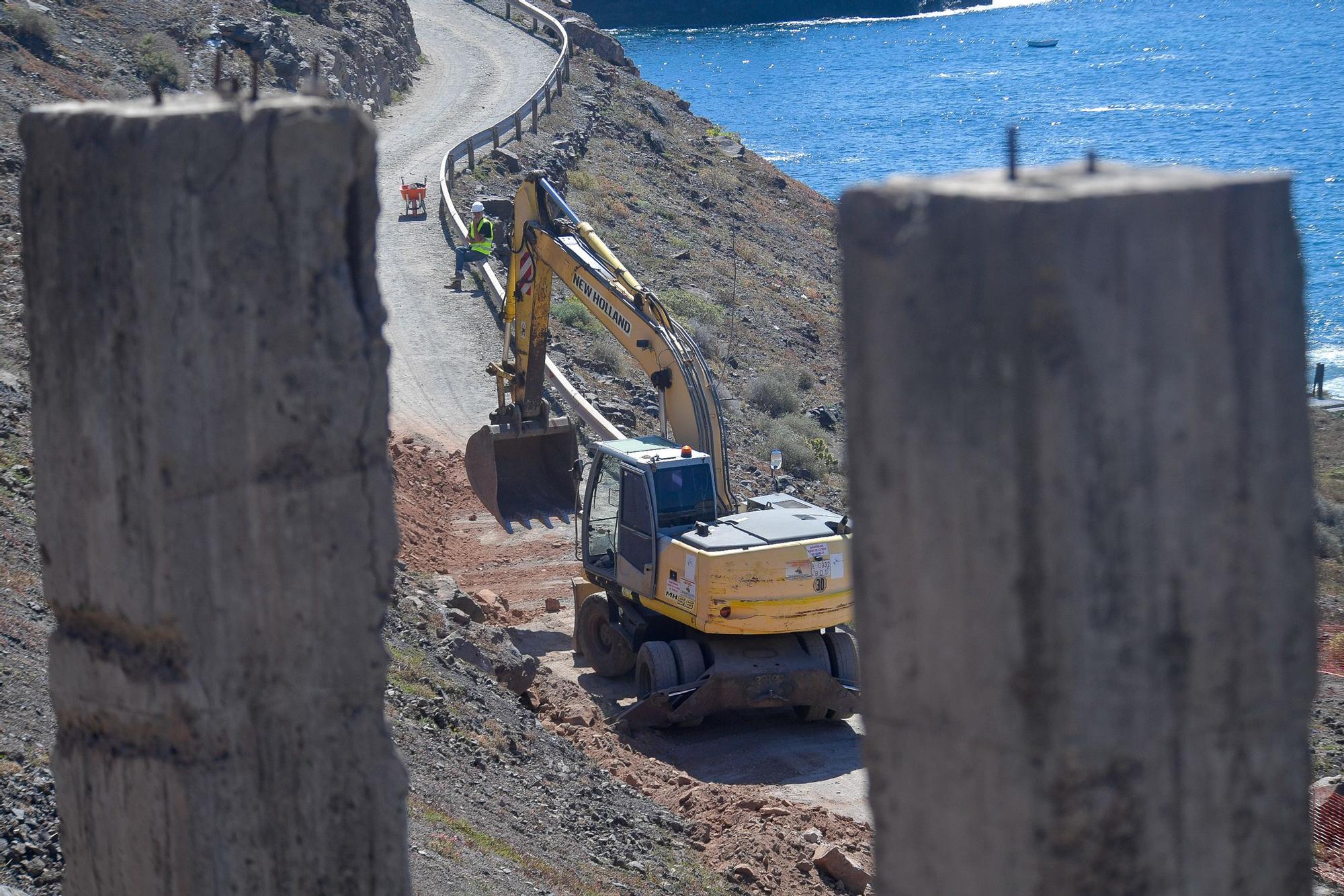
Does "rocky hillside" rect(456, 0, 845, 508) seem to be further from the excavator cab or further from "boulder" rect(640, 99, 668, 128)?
the excavator cab

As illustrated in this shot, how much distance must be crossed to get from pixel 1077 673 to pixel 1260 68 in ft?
371

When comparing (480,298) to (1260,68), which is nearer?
(480,298)

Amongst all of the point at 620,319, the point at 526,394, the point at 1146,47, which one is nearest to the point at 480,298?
the point at 526,394

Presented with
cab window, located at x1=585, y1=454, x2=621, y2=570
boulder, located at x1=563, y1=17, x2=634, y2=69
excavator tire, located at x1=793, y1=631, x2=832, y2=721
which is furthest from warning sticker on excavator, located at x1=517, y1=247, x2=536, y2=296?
boulder, located at x1=563, y1=17, x2=634, y2=69

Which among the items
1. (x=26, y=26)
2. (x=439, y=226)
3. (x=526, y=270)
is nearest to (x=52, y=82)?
(x=26, y=26)

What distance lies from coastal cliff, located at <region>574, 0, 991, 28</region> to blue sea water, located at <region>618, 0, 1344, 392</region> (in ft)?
7.11

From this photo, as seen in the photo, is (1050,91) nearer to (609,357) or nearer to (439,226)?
(439,226)

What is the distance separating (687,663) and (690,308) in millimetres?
18352

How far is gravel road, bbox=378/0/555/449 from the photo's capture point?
2292cm

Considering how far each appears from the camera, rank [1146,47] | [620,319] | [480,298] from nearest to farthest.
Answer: [620,319] → [480,298] → [1146,47]

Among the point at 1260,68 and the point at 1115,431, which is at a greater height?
the point at 1260,68

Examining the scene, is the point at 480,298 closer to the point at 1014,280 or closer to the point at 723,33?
the point at 1014,280

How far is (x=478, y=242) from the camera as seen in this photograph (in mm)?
29375

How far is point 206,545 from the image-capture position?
310 centimetres
